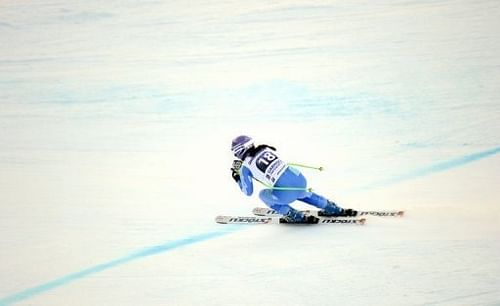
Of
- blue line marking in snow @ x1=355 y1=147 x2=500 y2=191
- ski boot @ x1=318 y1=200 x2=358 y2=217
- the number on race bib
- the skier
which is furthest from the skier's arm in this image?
blue line marking in snow @ x1=355 y1=147 x2=500 y2=191

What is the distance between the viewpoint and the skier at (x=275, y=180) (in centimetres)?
Result: 613

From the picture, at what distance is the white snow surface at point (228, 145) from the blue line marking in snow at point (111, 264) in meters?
0.01

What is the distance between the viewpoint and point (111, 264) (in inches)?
241

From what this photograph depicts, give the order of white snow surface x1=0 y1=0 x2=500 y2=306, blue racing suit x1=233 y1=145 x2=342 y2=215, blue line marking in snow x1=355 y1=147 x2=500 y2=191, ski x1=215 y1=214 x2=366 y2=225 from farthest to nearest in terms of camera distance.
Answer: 1. blue line marking in snow x1=355 y1=147 x2=500 y2=191
2. ski x1=215 y1=214 x2=366 y2=225
3. blue racing suit x1=233 y1=145 x2=342 y2=215
4. white snow surface x1=0 y1=0 x2=500 y2=306

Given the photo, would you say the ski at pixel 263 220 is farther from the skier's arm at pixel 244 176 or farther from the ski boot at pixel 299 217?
the skier's arm at pixel 244 176

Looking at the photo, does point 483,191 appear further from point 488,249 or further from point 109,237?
point 109,237

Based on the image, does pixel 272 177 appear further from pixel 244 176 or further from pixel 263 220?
pixel 263 220

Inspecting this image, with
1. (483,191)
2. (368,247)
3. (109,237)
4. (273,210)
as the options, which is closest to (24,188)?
(109,237)

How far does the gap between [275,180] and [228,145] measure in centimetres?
180

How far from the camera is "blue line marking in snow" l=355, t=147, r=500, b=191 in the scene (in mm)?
6773

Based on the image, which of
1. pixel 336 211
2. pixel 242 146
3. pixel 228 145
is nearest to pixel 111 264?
pixel 242 146

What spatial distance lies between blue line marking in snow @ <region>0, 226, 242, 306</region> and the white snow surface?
0.05 feet

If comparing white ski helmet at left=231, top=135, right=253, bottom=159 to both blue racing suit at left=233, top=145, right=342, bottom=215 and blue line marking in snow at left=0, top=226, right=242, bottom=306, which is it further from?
blue line marking in snow at left=0, top=226, right=242, bottom=306

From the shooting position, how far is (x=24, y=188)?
24.6 feet
